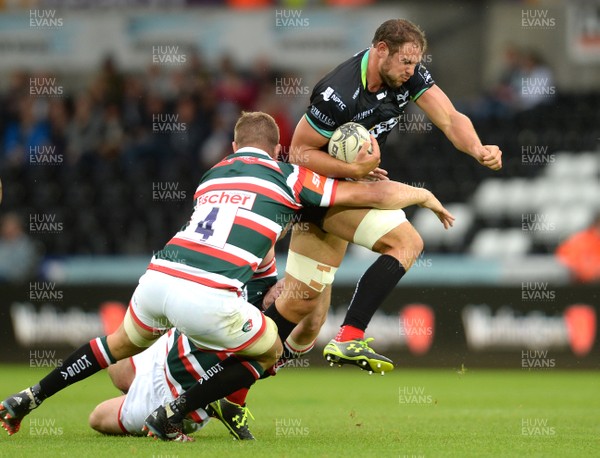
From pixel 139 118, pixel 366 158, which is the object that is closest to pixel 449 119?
pixel 366 158

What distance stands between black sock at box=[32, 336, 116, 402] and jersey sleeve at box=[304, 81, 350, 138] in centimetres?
184

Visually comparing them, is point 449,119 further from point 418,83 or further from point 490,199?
point 490,199

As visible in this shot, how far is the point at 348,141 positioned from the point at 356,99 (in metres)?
0.33

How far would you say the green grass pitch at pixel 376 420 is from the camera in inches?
229

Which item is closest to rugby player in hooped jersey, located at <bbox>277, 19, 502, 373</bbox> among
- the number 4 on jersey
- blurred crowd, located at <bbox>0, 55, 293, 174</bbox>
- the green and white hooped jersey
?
the green and white hooped jersey

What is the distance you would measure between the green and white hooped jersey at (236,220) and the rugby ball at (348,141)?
330mm

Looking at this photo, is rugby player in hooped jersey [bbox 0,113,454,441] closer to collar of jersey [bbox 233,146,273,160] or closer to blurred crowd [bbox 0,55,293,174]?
collar of jersey [bbox 233,146,273,160]

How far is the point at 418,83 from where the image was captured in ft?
22.7

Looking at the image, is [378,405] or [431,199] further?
[378,405]

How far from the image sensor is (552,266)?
1339 centimetres

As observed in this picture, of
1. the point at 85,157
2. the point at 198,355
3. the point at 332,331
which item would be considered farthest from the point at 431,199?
the point at 85,157

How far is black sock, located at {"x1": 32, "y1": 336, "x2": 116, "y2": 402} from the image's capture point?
6188 millimetres

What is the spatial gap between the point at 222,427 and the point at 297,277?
4.20 ft

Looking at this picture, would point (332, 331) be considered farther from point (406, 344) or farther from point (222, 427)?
point (222, 427)
